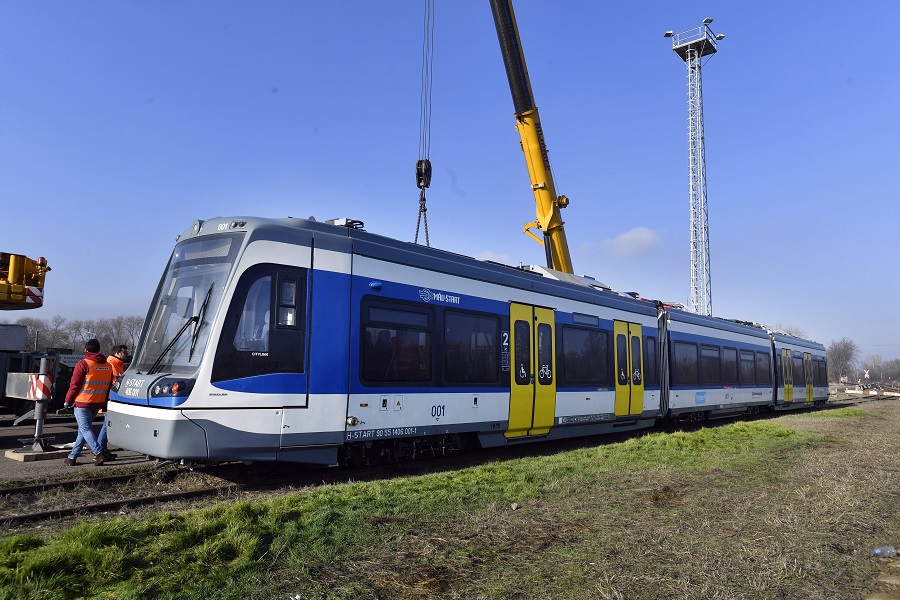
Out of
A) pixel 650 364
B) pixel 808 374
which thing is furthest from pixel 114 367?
pixel 808 374

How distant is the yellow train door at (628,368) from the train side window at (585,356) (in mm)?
644

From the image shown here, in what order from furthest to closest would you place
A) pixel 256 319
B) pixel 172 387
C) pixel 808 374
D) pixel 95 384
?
pixel 808 374
pixel 95 384
pixel 256 319
pixel 172 387

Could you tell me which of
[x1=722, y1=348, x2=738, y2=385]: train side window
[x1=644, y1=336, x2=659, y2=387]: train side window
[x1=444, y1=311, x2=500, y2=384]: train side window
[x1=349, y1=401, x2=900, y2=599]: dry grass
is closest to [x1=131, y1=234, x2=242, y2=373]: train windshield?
[x1=444, y1=311, x2=500, y2=384]: train side window

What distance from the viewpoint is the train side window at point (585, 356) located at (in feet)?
41.0

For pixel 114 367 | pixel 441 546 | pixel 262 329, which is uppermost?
pixel 262 329

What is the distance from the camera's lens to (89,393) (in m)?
9.29

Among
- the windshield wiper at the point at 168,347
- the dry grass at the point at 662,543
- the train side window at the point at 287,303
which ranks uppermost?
the train side window at the point at 287,303

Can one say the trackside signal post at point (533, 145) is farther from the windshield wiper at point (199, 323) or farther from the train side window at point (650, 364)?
the windshield wiper at point (199, 323)

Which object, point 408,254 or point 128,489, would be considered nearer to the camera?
point 128,489

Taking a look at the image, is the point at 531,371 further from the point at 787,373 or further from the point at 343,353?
the point at 787,373

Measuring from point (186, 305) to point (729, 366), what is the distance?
17.4 m

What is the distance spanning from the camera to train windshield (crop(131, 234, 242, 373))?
750 centimetres

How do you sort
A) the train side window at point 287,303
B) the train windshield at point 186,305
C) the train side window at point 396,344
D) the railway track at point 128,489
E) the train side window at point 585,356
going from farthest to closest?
1. the train side window at point 585,356
2. the train side window at point 396,344
3. the train side window at point 287,303
4. the train windshield at point 186,305
5. the railway track at point 128,489

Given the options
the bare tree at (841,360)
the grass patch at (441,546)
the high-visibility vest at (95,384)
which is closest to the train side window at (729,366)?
the grass patch at (441,546)
